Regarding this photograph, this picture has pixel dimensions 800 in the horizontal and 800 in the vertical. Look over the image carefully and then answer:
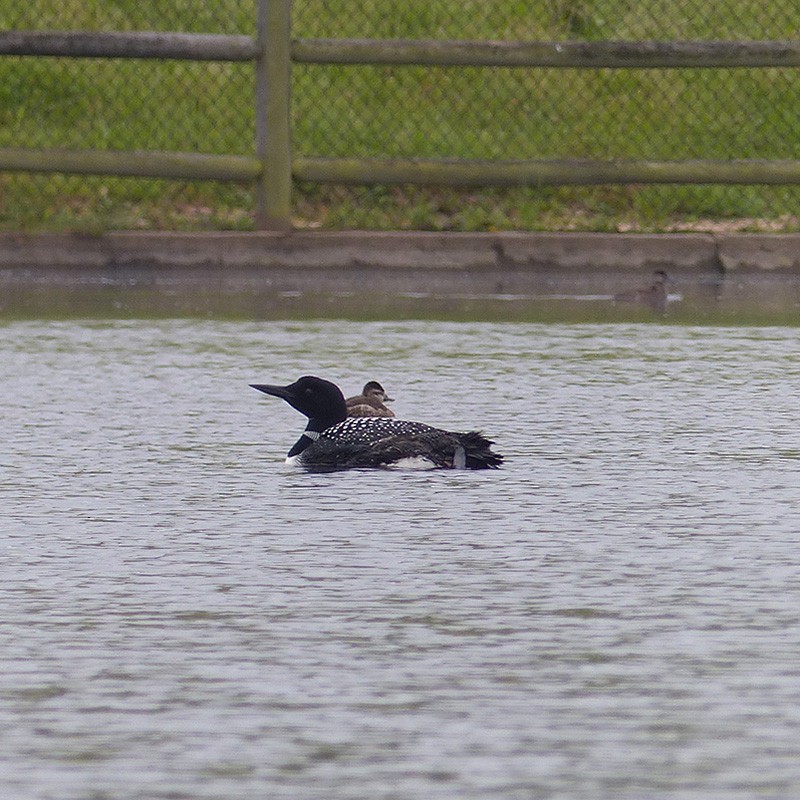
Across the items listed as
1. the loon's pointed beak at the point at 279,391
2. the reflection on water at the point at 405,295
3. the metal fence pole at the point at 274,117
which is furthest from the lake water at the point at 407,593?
the metal fence pole at the point at 274,117

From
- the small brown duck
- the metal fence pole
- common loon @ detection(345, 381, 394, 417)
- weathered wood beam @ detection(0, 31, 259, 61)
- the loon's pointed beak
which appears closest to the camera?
the loon's pointed beak

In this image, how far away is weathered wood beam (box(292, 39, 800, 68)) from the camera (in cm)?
1525

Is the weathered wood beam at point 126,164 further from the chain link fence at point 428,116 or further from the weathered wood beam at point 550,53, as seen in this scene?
the weathered wood beam at point 550,53

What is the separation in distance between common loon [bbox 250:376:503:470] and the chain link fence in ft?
24.7

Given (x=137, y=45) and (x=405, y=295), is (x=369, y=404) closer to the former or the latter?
(x=405, y=295)

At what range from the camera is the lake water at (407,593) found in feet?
13.5

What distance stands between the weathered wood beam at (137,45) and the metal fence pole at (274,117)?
0.43 feet

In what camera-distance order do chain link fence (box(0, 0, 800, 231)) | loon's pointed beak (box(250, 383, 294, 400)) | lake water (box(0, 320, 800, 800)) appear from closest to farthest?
1. lake water (box(0, 320, 800, 800))
2. loon's pointed beak (box(250, 383, 294, 400))
3. chain link fence (box(0, 0, 800, 231))

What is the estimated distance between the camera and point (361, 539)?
650 centimetres

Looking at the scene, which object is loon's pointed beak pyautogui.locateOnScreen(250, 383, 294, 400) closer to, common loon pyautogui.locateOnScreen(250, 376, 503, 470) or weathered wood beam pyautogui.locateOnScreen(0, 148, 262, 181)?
common loon pyautogui.locateOnScreen(250, 376, 503, 470)

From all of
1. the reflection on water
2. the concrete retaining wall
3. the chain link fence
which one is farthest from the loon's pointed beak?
the chain link fence

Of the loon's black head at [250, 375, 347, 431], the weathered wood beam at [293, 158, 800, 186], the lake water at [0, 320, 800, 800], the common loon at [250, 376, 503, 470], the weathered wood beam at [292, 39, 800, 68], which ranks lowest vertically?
the lake water at [0, 320, 800, 800]

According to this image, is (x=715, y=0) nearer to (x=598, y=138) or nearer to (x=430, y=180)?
(x=598, y=138)

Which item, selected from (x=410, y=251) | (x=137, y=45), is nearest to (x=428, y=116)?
(x=410, y=251)
